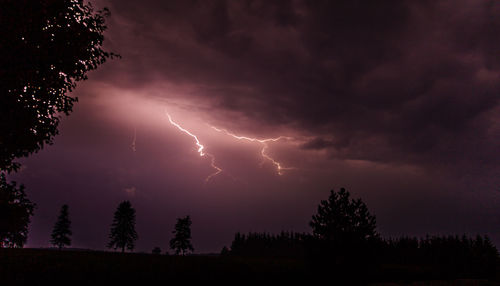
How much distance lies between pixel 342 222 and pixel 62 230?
6678cm

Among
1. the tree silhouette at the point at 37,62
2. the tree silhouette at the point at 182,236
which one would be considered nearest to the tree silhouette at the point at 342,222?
the tree silhouette at the point at 37,62

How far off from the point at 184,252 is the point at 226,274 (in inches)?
1766

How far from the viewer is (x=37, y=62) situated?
8.92 m

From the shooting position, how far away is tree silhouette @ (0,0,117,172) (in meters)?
8.33

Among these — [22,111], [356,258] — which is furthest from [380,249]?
[22,111]

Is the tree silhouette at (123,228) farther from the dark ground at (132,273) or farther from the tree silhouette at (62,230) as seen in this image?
the dark ground at (132,273)

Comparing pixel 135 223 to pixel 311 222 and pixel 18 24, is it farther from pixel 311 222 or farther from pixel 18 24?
pixel 18 24

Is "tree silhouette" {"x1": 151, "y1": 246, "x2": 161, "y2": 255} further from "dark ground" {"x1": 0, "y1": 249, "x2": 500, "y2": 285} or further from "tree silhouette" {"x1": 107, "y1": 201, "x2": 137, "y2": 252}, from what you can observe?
"dark ground" {"x1": 0, "y1": 249, "x2": 500, "y2": 285}

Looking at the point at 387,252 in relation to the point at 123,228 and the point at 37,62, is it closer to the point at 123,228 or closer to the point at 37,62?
the point at 37,62

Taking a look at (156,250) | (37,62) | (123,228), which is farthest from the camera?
(156,250)

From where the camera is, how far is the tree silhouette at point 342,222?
25.4 m

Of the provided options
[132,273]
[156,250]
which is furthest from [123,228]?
[156,250]

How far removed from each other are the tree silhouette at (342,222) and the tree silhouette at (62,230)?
64.1 meters

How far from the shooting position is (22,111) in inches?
357
